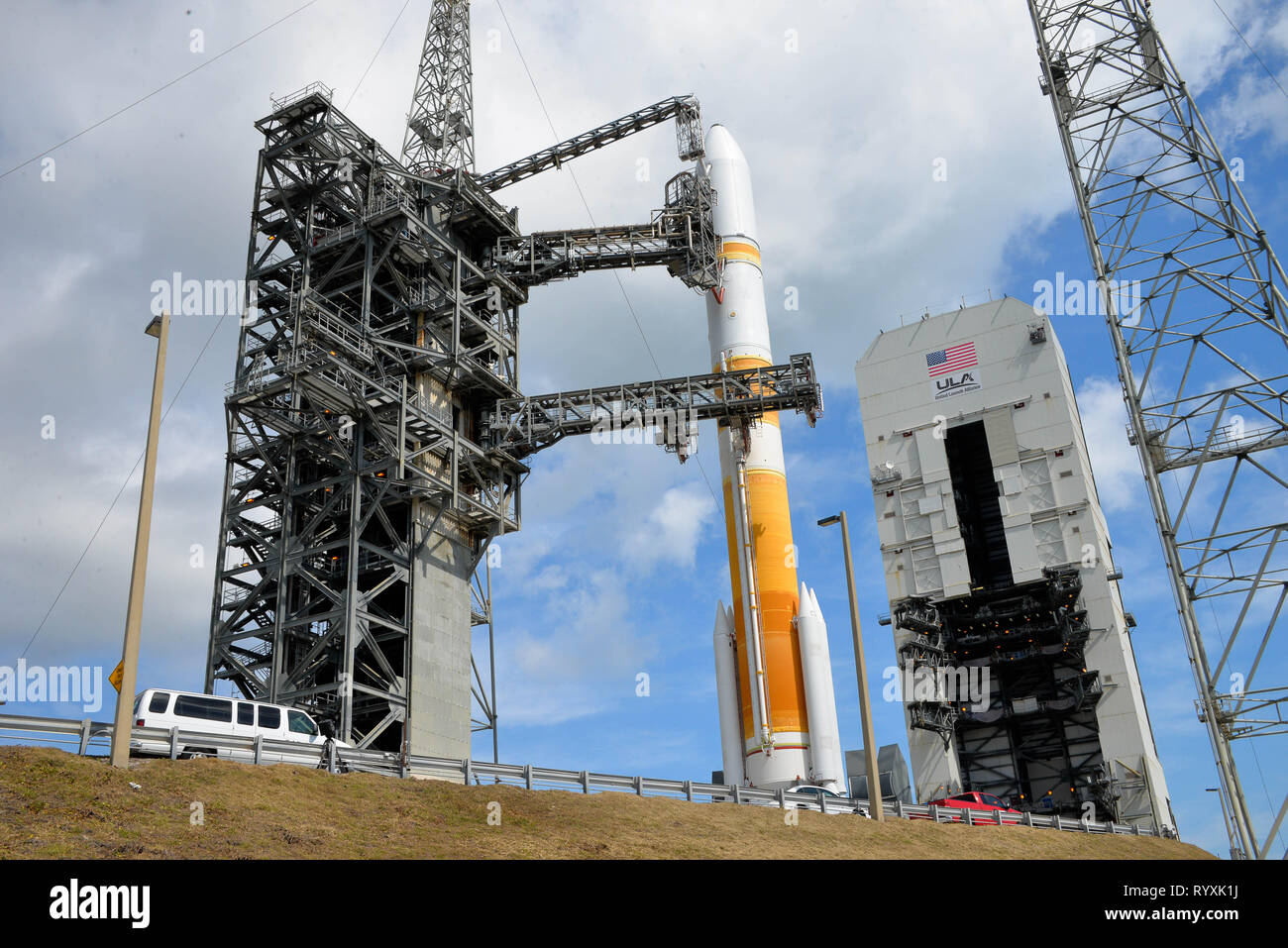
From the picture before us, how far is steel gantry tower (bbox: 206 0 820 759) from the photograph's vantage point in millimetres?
42188

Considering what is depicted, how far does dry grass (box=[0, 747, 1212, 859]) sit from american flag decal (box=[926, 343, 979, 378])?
38.6 metres

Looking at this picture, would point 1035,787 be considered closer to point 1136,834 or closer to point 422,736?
point 1136,834

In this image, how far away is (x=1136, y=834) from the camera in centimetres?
4353

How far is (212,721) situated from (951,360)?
164ft

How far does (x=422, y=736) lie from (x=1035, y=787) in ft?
114

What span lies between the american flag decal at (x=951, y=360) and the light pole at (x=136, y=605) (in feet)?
168

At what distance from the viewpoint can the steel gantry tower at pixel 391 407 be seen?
42188mm
